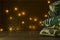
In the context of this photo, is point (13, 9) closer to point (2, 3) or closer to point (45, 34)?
point (2, 3)

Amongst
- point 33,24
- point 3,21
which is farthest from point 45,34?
point 3,21

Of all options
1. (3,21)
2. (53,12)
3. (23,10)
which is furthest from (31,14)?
(53,12)

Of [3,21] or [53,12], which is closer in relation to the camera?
[53,12]

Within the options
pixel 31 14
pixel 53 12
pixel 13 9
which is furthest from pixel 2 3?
pixel 53 12

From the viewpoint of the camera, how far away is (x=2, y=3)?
1.38m

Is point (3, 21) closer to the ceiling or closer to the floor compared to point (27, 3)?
closer to the floor

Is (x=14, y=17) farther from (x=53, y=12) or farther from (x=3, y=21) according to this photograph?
(x=53, y=12)

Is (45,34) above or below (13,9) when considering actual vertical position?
below

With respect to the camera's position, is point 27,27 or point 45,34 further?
point 27,27

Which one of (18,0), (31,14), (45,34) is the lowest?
(45,34)

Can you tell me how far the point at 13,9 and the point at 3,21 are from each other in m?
0.12

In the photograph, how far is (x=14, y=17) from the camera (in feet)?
4.46

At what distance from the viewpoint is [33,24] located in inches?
53.6

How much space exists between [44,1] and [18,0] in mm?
200
